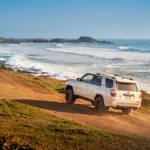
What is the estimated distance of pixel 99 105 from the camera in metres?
13.1

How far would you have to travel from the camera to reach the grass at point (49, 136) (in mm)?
7348

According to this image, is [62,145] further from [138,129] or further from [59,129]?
[138,129]

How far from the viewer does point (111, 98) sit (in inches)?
490

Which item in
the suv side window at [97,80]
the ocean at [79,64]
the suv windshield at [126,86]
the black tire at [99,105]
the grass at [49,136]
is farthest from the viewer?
the ocean at [79,64]

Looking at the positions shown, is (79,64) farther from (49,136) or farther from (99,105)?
Result: (49,136)

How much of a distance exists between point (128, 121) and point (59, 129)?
442 centimetres

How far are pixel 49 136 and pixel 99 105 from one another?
5.17 metres

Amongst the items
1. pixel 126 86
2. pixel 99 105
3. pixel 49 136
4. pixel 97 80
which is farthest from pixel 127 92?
pixel 49 136

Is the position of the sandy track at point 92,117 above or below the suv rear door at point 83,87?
below

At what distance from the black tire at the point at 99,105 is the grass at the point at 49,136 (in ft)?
9.81

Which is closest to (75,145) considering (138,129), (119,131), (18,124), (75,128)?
(75,128)

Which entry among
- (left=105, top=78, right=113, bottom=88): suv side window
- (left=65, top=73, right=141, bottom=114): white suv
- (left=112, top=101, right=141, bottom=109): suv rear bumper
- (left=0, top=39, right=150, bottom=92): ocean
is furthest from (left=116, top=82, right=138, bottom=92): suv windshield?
(left=0, top=39, right=150, bottom=92): ocean

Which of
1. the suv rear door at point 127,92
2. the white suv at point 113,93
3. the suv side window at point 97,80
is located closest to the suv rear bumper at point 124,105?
the white suv at point 113,93

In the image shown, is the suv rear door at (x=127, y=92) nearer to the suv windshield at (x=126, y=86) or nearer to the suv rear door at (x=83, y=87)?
the suv windshield at (x=126, y=86)
